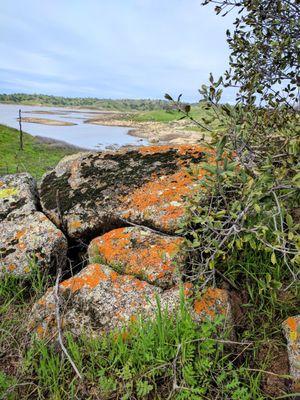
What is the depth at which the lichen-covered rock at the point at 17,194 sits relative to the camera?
4.82m

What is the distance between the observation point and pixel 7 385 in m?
2.82

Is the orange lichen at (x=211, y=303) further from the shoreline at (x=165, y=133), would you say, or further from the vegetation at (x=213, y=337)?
the shoreline at (x=165, y=133)

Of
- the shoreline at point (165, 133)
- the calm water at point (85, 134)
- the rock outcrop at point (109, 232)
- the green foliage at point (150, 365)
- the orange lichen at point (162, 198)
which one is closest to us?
the green foliage at point (150, 365)

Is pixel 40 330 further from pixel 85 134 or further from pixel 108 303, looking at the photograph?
pixel 85 134

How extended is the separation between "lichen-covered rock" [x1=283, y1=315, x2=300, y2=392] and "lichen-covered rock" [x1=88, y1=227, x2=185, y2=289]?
1111mm

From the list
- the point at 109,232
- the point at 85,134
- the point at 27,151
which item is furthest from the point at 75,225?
the point at 85,134

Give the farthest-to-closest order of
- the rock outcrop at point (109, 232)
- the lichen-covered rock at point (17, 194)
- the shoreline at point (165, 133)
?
the shoreline at point (165, 133), the lichen-covered rock at point (17, 194), the rock outcrop at point (109, 232)

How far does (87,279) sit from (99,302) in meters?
0.31

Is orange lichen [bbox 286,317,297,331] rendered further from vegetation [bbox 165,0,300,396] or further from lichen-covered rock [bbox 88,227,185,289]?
lichen-covered rock [bbox 88,227,185,289]

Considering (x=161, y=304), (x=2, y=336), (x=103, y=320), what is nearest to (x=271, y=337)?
(x=161, y=304)

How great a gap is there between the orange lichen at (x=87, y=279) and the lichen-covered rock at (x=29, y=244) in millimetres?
597

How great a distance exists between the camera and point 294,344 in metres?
2.97

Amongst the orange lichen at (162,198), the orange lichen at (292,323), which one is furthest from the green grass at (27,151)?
the orange lichen at (292,323)

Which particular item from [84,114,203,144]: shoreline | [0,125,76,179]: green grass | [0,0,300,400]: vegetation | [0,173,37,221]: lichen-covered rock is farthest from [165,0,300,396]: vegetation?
[84,114,203,144]: shoreline
